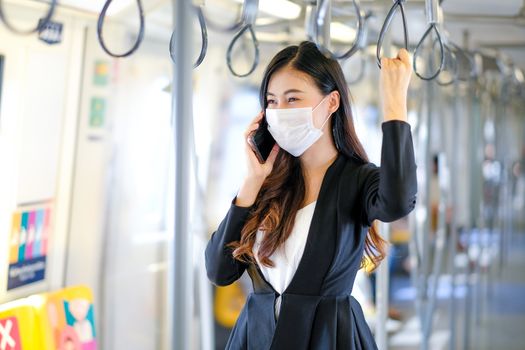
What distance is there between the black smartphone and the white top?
7.1 inches

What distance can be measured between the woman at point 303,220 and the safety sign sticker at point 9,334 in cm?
81

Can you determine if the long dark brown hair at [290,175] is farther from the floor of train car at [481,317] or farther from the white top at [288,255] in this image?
the floor of train car at [481,317]

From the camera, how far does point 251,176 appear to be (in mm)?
1349

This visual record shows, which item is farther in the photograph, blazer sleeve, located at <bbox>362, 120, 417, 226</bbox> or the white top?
the white top

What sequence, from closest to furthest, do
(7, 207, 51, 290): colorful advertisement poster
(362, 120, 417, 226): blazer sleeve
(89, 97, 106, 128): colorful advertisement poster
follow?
(362, 120, 417, 226): blazer sleeve
(7, 207, 51, 290): colorful advertisement poster
(89, 97, 106, 128): colorful advertisement poster

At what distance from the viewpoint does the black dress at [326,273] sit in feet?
4.18

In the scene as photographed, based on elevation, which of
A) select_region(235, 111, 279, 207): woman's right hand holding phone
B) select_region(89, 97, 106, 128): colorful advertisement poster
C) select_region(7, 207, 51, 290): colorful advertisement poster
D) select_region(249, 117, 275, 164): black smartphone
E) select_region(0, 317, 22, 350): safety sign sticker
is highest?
select_region(89, 97, 106, 128): colorful advertisement poster

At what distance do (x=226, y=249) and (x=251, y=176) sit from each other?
0.61ft

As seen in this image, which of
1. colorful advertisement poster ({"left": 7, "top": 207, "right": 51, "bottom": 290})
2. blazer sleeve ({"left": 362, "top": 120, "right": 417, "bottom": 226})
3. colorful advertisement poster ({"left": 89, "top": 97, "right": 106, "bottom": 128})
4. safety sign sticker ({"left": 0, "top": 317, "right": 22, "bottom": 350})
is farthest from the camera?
colorful advertisement poster ({"left": 89, "top": 97, "right": 106, "bottom": 128})

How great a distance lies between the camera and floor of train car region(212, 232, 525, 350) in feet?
14.5

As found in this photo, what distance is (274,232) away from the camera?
4.38ft

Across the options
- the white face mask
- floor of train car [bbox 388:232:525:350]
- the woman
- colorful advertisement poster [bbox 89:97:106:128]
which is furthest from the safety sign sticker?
floor of train car [bbox 388:232:525:350]

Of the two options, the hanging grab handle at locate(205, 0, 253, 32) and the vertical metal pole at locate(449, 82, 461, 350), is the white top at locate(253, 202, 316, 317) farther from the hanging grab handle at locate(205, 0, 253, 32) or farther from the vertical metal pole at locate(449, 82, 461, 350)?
the vertical metal pole at locate(449, 82, 461, 350)

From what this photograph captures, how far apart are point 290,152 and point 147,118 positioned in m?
2.01
